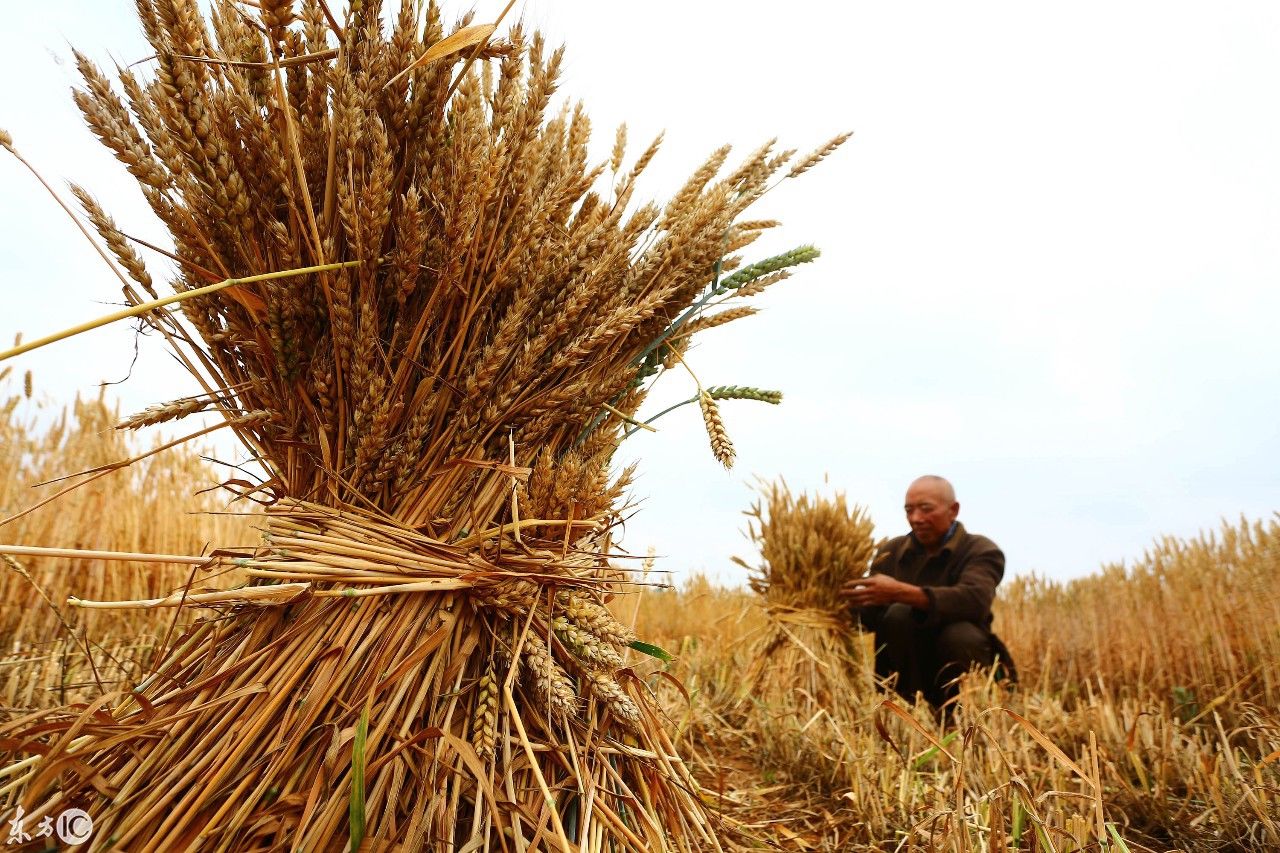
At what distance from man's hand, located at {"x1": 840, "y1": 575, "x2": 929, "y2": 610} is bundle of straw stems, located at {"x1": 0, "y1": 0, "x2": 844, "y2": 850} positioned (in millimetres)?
3247

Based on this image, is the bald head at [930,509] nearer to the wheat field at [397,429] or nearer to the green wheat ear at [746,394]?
the wheat field at [397,429]

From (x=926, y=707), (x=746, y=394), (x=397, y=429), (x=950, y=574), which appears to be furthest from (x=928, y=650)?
(x=397, y=429)

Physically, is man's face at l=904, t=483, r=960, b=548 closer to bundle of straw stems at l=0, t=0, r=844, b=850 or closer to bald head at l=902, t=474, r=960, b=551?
bald head at l=902, t=474, r=960, b=551

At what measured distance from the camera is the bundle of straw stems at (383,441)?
1086 millimetres

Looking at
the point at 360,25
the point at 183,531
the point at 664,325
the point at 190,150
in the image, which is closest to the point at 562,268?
the point at 664,325

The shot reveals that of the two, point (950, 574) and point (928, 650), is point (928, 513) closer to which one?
point (950, 574)

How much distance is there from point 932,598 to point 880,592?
46 centimetres

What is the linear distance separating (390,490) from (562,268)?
1.50 ft

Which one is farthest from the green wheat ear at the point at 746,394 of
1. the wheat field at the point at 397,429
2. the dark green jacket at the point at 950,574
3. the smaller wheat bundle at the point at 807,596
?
the dark green jacket at the point at 950,574

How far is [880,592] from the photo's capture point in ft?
14.2

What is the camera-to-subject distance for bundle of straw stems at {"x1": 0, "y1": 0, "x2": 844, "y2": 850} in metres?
1.09

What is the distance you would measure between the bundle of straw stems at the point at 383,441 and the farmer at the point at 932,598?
3474mm

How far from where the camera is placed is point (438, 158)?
1.18 meters

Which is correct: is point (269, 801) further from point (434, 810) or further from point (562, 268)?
point (562, 268)
